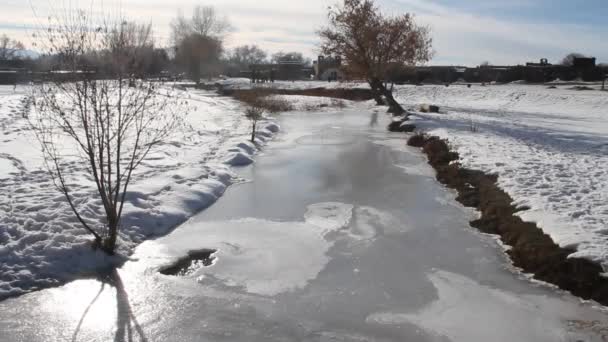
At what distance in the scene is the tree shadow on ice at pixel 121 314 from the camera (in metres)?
5.31

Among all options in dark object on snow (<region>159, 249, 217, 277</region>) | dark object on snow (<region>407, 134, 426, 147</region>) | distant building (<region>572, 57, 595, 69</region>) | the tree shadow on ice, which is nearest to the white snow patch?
dark object on snow (<region>407, 134, 426, 147</region>)

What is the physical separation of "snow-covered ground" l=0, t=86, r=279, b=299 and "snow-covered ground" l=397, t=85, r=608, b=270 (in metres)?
6.33

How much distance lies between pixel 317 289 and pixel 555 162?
904 centimetres

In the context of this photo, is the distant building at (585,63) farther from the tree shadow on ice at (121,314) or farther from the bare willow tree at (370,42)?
the tree shadow on ice at (121,314)

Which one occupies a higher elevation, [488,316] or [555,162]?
[555,162]

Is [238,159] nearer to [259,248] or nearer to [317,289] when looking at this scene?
[259,248]

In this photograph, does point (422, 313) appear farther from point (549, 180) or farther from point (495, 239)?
point (549, 180)

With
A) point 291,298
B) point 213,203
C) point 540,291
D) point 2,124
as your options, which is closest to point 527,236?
point 540,291

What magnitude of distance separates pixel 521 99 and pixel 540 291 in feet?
122

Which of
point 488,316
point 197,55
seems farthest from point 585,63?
point 488,316

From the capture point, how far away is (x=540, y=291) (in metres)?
6.64

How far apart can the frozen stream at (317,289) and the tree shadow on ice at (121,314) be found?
0.02m

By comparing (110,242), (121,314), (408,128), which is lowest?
(121,314)

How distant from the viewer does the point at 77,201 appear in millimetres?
9008
